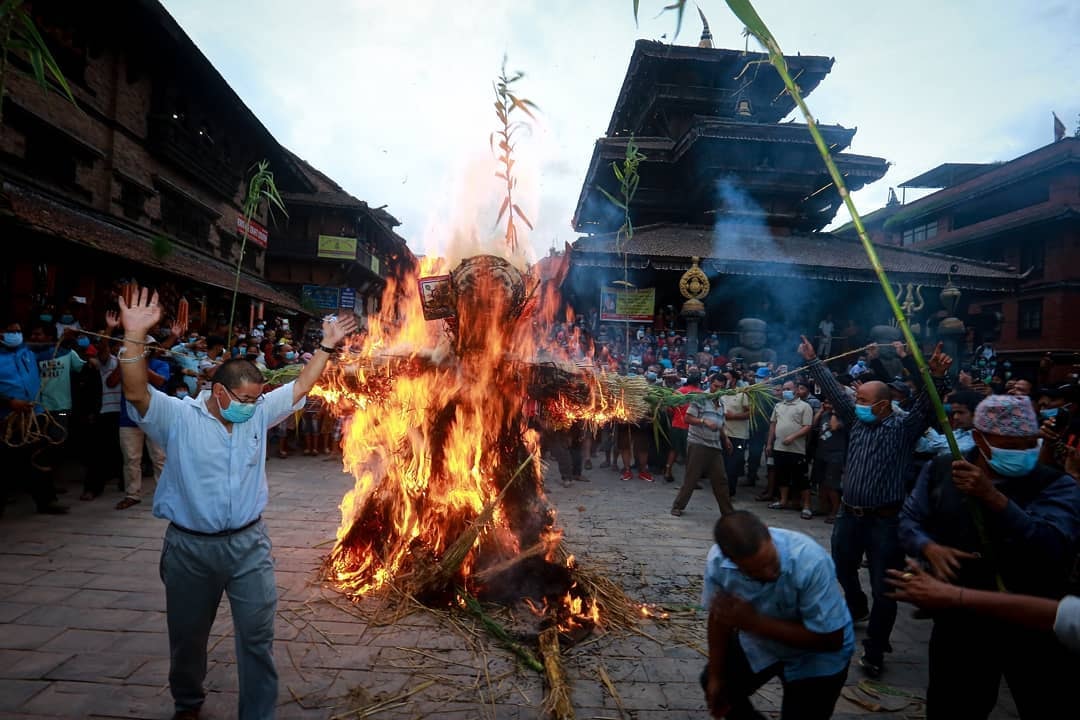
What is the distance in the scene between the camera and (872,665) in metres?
4.18

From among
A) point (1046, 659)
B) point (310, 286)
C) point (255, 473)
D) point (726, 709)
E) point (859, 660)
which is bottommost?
point (859, 660)

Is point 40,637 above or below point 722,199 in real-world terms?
below

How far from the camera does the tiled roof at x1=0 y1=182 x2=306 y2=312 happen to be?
9.48 metres

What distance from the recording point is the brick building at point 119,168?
1058cm

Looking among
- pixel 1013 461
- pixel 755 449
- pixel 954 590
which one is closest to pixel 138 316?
pixel 954 590

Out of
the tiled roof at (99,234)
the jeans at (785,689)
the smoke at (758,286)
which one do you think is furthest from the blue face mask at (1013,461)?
the smoke at (758,286)

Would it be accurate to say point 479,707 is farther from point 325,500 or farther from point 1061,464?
point 1061,464

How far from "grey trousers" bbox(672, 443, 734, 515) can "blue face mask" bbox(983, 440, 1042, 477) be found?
5464mm

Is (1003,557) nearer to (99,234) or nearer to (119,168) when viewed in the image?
(99,234)

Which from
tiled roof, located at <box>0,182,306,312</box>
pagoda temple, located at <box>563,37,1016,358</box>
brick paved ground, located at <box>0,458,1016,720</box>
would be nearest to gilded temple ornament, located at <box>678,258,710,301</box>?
pagoda temple, located at <box>563,37,1016,358</box>

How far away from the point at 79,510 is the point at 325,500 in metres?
2.92

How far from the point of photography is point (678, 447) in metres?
11.9

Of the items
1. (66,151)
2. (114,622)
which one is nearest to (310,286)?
(66,151)

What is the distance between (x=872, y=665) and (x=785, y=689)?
214 cm
